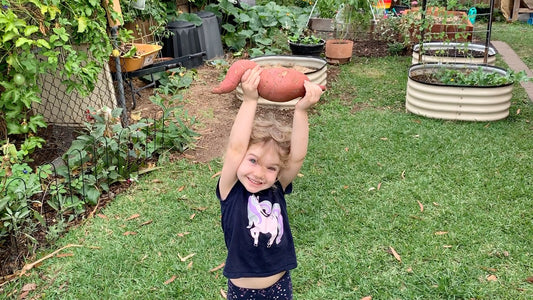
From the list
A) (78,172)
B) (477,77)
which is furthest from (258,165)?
(477,77)

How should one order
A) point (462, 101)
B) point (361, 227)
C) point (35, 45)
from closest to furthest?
point (361, 227)
point (35, 45)
point (462, 101)

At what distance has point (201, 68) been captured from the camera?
25.5 feet

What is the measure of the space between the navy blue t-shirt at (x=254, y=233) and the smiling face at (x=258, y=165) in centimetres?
9

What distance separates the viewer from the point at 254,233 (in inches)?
78.0

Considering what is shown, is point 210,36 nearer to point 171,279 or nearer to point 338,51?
point 338,51

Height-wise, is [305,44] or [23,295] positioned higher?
[305,44]

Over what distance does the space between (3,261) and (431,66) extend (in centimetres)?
522

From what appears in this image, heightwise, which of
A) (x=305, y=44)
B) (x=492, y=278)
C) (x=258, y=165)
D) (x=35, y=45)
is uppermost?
(x=35, y=45)

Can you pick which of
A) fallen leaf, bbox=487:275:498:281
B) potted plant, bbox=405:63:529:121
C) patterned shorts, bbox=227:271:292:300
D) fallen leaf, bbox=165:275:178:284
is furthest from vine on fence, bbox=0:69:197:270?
fallen leaf, bbox=487:275:498:281

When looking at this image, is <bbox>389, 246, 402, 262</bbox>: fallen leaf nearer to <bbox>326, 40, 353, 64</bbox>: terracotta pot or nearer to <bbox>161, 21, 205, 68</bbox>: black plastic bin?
<bbox>161, 21, 205, 68</bbox>: black plastic bin

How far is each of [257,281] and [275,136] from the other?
65cm

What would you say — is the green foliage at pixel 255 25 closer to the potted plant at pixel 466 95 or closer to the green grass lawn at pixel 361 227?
the potted plant at pixel 466 95

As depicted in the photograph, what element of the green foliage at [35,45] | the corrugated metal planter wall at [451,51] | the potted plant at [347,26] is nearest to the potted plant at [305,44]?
the potted plant at [347,26]

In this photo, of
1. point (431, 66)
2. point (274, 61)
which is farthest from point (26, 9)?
point (431, 66)
